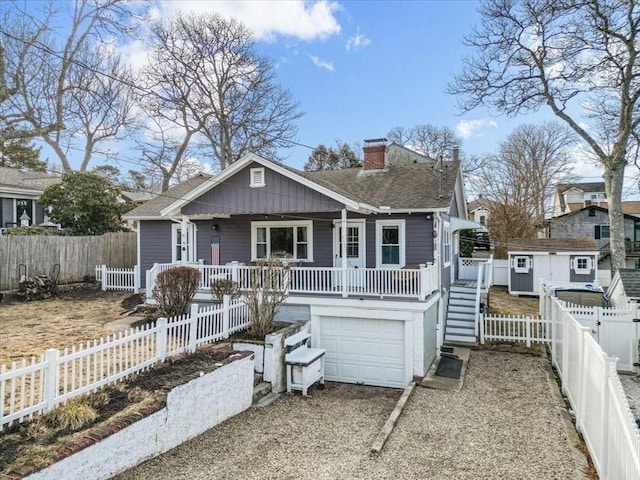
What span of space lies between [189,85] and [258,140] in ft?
18.2

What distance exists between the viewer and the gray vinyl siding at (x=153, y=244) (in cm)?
1736

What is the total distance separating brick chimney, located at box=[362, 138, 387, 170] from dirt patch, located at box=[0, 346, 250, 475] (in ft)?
39.1

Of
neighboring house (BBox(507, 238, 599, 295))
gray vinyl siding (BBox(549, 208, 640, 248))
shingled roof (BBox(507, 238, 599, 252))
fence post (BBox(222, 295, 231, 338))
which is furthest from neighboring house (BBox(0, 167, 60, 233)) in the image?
gray vinyl siding (BBox(549, 208, 640, 248))

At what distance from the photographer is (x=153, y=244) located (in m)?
17.6

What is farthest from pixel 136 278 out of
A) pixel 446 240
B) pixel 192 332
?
pixel 446 240

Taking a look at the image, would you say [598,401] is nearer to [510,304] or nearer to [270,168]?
[270,168]

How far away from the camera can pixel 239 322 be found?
10.2 metres

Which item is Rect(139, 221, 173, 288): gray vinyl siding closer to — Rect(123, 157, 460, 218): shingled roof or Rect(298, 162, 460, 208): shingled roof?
Rect(123, 157, 460, 218): shingled roof

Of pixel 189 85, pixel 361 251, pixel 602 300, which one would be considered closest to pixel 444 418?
pixel 361 251

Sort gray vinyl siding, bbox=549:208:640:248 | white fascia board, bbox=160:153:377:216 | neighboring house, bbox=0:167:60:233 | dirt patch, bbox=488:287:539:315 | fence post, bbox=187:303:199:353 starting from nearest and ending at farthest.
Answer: fence post, bbox=187:303:199:353
white fascia board, bbox=160:153:377:216
dirt patch, bbox=488:287:539:315
neighboring house, bbox=0:167:60:233
gray vinyl siding, bbox=549:208:640:248

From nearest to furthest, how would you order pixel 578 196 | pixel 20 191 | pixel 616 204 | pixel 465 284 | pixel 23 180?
pixel 465 284 < pixel 616 204 < pixel 20 191 < pixel 23 180 < pixel 578 196

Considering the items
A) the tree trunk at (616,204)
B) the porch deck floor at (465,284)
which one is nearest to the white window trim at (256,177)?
the porch deck floor at (465,284)

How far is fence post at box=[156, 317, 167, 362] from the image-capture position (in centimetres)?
732

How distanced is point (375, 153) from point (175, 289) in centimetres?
1006
